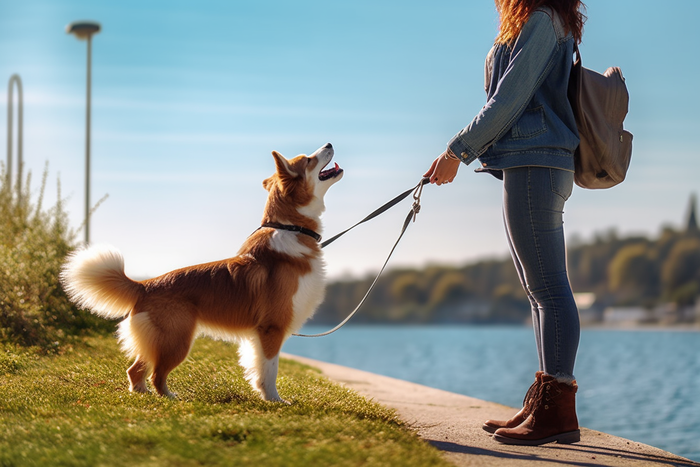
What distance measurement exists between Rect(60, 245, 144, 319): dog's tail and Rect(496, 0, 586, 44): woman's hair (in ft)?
10.0

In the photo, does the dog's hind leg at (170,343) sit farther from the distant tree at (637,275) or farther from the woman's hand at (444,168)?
the distant tree at (637,275)

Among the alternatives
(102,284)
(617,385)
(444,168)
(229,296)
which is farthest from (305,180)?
(617,385)

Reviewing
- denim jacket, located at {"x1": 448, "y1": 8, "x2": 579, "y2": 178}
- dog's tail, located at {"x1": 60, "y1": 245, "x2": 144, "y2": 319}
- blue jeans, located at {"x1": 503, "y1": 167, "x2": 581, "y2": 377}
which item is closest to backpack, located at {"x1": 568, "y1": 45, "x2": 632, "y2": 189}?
denim jacket, located at {"x1": 448, "y1": 8, "x2": 579, "y2": 178}

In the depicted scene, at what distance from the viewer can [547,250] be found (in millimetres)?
3875

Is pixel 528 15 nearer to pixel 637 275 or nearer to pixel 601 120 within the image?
pixel 601 120

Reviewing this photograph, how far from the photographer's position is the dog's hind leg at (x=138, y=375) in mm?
4953

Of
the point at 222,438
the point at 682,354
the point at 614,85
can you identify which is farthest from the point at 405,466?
the point at 682,354

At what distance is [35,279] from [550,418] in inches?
277

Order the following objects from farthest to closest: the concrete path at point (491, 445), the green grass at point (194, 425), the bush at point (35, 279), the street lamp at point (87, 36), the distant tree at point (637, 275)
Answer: the distant tree at point (637, 275) < the street lamp at point (87, 36) < the bush at point (35, 279) < the concrete path at point (491, 445) < the green grass at point (194, 425)

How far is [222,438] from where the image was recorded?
348 cm

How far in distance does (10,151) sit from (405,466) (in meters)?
18.0

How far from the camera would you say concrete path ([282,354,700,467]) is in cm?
374

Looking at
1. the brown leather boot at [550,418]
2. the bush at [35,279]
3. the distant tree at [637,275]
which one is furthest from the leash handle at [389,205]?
the distant tree at [637,275]

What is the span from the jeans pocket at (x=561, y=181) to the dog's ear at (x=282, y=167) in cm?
198
